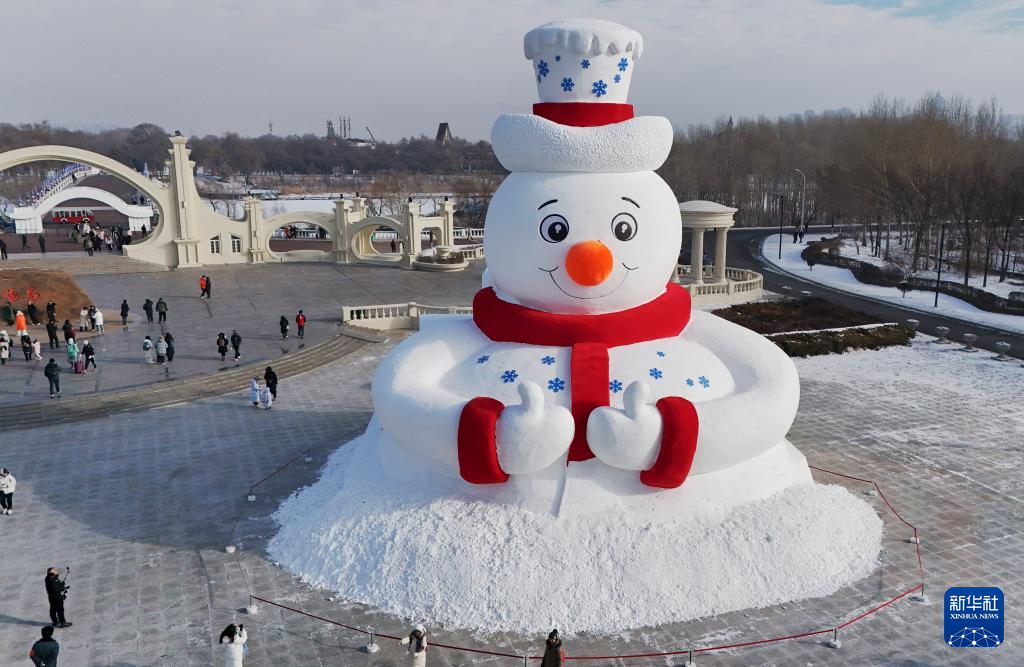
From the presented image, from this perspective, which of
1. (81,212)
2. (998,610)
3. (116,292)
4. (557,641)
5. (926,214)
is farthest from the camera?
(81,212)

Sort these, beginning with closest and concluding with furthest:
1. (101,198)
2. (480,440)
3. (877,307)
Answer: (480,440) < (877,307) < (101,198)

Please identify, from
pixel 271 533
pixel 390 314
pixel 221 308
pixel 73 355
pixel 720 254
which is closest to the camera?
pixel 271 533

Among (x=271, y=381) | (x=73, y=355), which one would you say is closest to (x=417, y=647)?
(x=271, y=381)

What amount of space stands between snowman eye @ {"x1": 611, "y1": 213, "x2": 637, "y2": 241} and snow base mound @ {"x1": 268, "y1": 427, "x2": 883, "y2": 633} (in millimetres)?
3593

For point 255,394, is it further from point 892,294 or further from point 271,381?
point 892,294

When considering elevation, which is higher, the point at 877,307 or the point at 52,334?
the point at 52,334

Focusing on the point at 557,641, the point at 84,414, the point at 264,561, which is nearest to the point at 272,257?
the point at 84,414

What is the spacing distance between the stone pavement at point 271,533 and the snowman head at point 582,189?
4509 mm

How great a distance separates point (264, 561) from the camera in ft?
38.3

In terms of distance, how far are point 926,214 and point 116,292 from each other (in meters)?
41.6

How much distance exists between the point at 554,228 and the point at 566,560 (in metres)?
4.29

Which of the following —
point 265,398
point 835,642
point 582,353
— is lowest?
point 835,642

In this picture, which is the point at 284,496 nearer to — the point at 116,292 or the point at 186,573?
the point at 186,573

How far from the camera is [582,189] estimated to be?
10.7 metres
